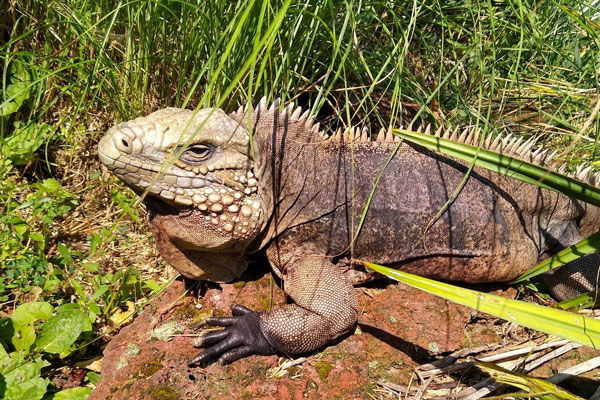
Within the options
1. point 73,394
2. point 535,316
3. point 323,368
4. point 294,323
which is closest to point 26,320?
point 73,394

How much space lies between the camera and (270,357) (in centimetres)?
283

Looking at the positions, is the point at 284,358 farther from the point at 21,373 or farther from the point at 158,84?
the point at 158,84

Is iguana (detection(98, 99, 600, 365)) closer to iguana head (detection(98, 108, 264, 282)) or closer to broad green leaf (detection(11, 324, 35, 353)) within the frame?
iguana head (detection(98, 108, 264, 282))

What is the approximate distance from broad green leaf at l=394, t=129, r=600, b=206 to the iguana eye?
1.15 m

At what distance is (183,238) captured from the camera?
2.82 meters

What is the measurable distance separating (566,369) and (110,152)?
2.67 meters

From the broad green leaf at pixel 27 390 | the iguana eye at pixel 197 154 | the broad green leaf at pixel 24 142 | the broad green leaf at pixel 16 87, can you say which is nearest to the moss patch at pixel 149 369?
the broad green leaf at pixel 27 390

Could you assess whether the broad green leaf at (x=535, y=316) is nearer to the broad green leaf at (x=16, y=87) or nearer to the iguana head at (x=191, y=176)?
the iguana head at (x=191, y=176)

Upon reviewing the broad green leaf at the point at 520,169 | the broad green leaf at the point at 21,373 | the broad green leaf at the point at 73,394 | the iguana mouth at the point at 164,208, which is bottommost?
the broad green leaf at the point at 73,394

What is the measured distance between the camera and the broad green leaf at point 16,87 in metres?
4.31

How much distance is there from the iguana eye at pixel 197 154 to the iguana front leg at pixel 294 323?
33.8 inches

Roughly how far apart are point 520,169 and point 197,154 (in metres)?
1.65

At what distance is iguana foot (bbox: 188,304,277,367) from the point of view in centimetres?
273

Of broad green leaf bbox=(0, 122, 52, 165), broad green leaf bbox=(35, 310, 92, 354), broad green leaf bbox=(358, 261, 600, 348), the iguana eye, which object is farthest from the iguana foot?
broad green leaf bbox=(0, 122, 52, 165)
